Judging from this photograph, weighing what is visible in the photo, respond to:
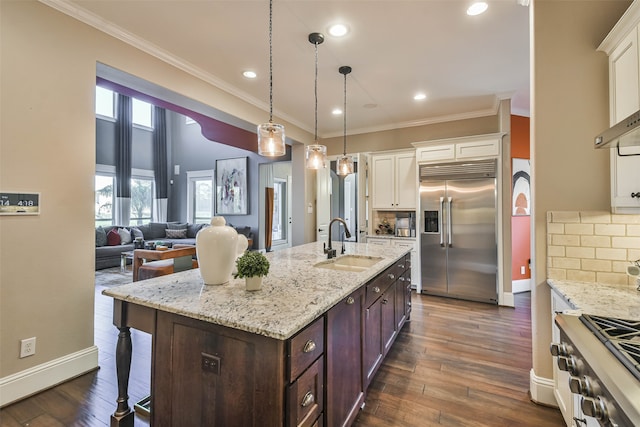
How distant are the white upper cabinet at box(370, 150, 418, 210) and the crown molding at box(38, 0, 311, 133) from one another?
2.29m

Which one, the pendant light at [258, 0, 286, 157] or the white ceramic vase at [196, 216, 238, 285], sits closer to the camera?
the white ceramic vase at [196, 216, 238, 285]

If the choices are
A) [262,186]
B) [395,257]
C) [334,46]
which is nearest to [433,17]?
[334,46]

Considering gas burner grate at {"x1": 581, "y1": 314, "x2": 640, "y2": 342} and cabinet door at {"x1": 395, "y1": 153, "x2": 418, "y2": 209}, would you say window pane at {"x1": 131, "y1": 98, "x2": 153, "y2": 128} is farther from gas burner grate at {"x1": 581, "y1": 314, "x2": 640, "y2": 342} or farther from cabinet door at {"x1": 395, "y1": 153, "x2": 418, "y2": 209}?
gas burner grate at {"x1": 581, "y1": 314, "x2": 640, "y2": 342}

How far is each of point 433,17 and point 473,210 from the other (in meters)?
2.66

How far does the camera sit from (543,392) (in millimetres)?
1909

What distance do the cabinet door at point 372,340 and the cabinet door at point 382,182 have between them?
2990 millimetres

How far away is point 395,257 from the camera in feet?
8.40

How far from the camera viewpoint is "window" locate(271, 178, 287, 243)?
27.9 ft

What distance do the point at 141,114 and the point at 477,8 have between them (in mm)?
9057

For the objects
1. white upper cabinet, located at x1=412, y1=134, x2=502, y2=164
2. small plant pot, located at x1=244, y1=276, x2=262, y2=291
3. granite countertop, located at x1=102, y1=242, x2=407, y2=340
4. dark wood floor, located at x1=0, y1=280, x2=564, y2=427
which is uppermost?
white upper cabinet, located at x1=412, y1=134, x2=502, y2=164

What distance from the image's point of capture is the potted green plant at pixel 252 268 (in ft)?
4.67

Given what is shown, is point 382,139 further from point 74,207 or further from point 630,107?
point 74,207

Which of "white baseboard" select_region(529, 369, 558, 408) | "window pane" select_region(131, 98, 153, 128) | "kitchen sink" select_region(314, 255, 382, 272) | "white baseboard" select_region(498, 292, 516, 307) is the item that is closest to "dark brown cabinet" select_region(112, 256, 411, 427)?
"kitchen sink" select_region(314, 255, 382, 272)

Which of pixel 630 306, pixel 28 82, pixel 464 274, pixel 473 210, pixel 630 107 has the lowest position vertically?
pixel 464 274
